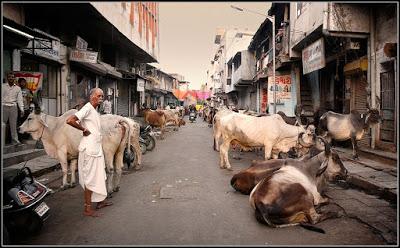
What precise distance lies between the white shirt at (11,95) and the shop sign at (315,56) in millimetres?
9576

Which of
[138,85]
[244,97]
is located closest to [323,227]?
[138,85]

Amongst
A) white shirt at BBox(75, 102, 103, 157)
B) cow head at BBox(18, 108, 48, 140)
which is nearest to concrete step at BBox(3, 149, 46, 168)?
cow head at BBox(18, 108, 48, 140)

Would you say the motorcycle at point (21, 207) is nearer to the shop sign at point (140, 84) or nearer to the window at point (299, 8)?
the window at point (299, 8)

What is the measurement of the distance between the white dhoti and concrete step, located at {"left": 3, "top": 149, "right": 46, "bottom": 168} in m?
4.37

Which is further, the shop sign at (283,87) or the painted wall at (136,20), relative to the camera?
the shop sign at (283,87)

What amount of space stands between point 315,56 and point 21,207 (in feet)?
37.8

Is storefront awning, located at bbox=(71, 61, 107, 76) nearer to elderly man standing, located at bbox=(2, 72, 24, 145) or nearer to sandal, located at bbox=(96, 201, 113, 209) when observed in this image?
elderly man standing, located at bbox=(2, 72, 24, 145)

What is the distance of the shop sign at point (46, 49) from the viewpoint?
483 inches

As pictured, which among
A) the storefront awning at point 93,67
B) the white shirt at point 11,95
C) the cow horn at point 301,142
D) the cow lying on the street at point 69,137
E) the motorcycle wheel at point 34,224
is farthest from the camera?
the storefront awning at point 93,67

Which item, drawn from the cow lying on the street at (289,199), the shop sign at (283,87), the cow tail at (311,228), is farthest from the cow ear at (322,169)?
the shop sign at (283,87)

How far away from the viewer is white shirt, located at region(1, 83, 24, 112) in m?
9.82

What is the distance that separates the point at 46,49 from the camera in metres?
13.6

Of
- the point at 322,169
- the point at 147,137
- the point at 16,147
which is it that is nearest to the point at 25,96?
the point at 16,147

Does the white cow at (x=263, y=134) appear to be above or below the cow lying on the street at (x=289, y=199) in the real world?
above
